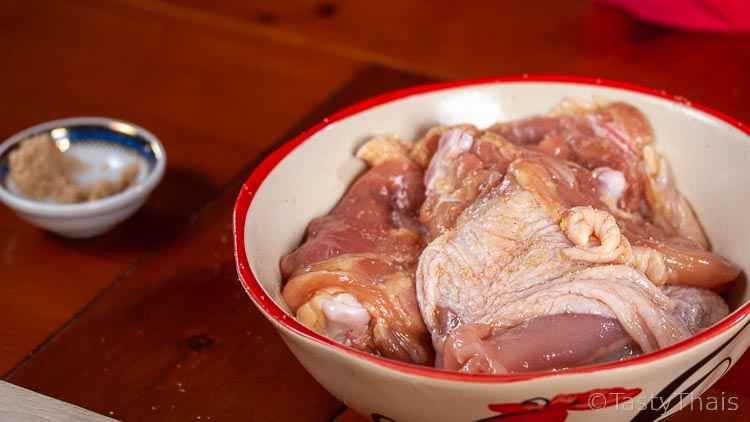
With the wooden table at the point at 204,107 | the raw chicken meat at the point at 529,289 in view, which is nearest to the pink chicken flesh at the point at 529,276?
the raw chicken meat at the point at 529,289

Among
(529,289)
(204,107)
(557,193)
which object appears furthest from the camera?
(204,107)

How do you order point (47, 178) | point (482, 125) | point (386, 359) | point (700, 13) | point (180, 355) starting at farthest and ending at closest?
point (700, 13), point (47, 178), point (482, 125), point (180, 355), point (386, 359)

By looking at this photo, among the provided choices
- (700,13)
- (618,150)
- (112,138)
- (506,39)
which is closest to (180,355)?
(112,138)

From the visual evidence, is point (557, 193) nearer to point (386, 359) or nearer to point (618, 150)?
point (618, 150)

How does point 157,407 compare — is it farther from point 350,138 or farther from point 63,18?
point 63,18

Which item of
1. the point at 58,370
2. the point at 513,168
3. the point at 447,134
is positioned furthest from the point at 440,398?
the point at 58,370

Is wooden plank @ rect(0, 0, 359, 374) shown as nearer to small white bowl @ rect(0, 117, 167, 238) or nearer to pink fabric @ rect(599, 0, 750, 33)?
small white bowl @ rect(0, 117, 167, 238)

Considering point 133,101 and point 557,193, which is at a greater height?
point 557,193

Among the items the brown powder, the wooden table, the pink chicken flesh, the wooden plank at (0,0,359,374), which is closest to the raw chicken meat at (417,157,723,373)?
the pink chicken flesh
